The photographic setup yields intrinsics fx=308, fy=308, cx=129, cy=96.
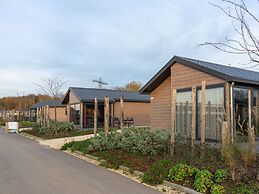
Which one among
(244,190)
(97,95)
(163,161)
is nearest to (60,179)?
(163,161)

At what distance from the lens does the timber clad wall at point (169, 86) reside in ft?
48.5

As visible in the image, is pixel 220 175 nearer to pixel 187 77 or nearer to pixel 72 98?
pixel 187 77

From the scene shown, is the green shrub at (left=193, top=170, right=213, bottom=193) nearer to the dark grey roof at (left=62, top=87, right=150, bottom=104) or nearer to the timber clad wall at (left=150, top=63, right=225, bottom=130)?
the timber clad wall at (left=150, top=63, right=225, bottom=130)

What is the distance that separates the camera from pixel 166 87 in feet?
59.2

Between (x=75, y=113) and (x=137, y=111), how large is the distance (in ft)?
20.4

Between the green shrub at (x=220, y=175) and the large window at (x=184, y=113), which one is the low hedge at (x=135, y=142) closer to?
the green shrub at (x=220, y=175)

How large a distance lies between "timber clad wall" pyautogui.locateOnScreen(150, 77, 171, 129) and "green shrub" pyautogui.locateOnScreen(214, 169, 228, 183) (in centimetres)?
1051

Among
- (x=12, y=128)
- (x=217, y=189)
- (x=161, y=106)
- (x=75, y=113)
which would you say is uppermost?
(x=161, y=106)

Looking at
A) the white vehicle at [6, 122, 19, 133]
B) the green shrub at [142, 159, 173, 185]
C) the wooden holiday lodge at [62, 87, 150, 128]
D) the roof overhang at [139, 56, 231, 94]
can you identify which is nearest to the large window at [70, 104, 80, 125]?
the wooden holiday lodge at [62, 87, 150, 128]

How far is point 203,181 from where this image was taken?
21.2 ft

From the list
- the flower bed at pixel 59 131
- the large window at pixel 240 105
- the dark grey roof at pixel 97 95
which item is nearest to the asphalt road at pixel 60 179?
the large window at pixel 240 105

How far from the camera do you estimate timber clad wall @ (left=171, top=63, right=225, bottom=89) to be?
1421 centimetres

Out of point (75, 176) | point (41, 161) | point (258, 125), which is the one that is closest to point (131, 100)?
point (258, 125)

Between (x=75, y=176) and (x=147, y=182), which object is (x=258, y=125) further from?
(x=75, y=176)
